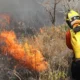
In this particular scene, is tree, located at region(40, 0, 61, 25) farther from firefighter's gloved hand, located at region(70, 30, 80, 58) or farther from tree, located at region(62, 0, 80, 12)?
firefighter's gloved hand, located at region(70, 30, 80, 58)

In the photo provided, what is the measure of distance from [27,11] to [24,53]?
13.2 feet

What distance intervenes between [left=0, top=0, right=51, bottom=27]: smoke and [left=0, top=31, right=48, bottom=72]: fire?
7.46 feet

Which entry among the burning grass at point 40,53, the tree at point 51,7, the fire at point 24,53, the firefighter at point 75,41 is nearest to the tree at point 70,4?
the tree at point 51,7

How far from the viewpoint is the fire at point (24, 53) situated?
26.9ft

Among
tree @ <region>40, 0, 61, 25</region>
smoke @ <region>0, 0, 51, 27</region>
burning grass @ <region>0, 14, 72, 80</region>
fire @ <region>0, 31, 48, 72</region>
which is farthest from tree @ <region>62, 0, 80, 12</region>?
fire @ <region>0, 31, 48, 72</region>

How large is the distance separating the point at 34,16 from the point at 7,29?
5.53ft

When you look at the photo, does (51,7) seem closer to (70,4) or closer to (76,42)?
(70,4)

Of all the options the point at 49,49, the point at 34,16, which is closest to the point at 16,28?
the point at 34,16

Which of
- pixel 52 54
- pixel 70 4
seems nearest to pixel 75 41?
pixel 52 54

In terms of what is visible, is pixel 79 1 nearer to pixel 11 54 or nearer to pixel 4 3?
pixel 4 3

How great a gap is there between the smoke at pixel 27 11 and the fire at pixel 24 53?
227 cm

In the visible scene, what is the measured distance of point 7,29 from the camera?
10703 mm

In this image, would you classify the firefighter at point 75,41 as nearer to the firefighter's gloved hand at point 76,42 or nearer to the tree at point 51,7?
the firefighter's gloved hand at point 76,42

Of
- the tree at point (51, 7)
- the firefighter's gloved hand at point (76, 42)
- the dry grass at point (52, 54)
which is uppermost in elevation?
the tree at point (51, 7)
